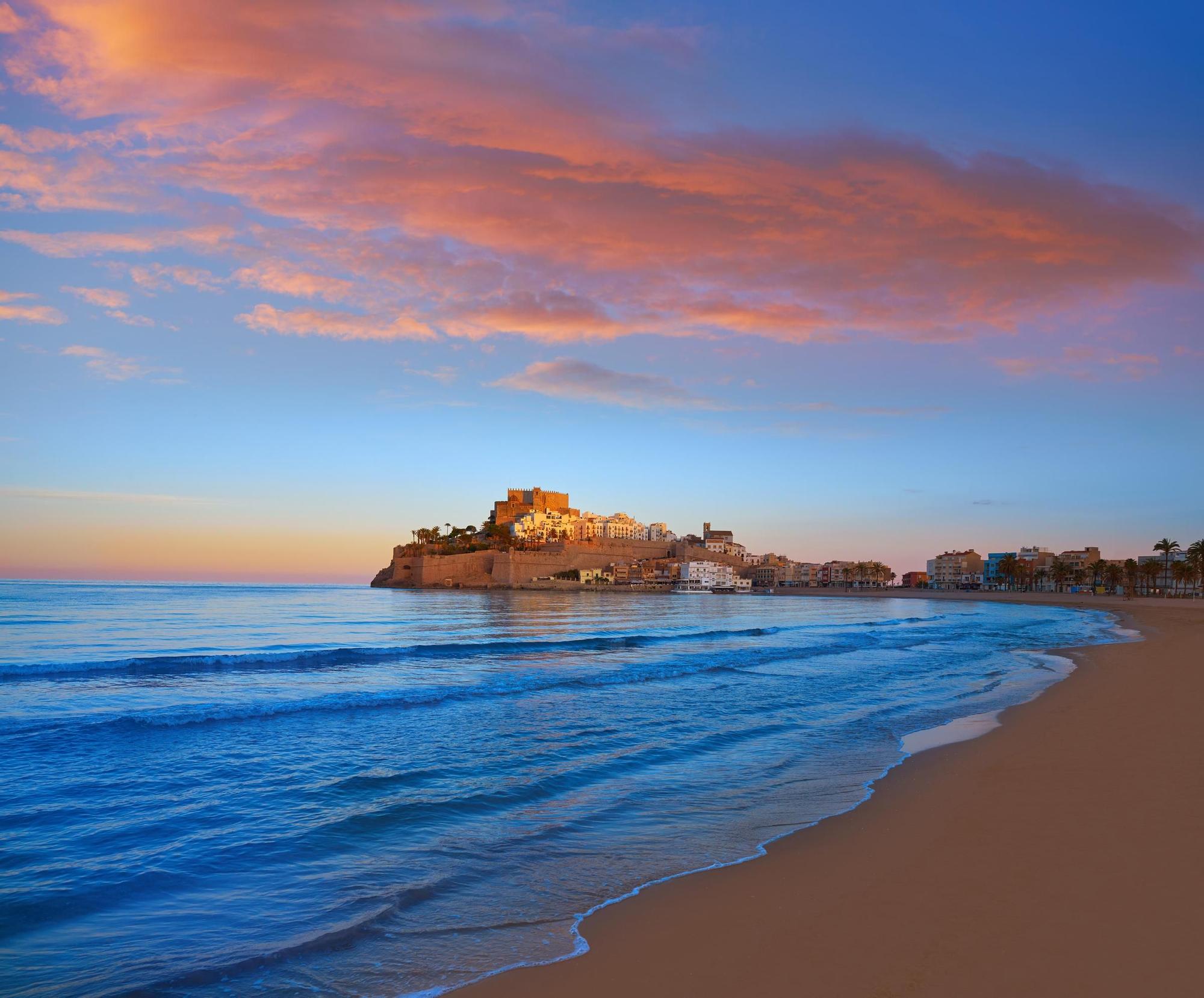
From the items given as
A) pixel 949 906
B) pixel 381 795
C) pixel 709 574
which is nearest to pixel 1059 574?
pixel 709 574

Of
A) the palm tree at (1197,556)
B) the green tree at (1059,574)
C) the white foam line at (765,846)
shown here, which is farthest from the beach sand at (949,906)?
the green tree at (1059,574)

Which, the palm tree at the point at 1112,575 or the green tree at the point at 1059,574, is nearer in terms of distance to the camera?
the palm tree at the point at 1112,575

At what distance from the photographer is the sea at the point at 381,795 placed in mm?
4953

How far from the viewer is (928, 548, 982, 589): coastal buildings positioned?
570 feet

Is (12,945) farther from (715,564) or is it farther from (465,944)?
(715,564)

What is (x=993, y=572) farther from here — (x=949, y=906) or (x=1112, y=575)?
(x=949, y=906)

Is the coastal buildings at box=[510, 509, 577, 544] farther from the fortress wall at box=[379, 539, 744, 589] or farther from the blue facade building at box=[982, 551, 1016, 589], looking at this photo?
the blue facade building at box=[982, 551, 1016, 589]

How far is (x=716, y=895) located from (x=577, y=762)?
5.11 m

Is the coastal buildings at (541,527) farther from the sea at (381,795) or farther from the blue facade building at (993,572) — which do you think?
the sea at (381,795)

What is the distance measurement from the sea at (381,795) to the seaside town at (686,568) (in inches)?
5046

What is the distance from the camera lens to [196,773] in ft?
31.6

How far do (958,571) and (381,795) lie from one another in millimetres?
191353

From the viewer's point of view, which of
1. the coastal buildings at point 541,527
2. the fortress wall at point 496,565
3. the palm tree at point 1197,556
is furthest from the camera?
the coastal buildings at point 541,527

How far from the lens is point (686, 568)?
163000 mm
